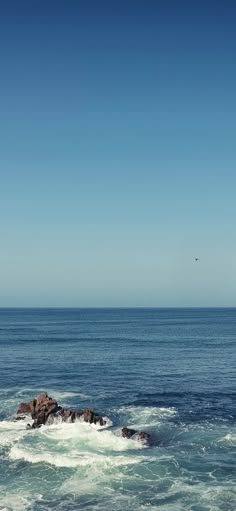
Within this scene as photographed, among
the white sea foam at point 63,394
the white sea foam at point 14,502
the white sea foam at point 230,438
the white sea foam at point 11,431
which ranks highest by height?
the white sea foam at point 63,394

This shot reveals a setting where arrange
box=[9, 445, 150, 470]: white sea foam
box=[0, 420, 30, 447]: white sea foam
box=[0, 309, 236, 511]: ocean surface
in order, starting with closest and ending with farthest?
box=[0, 309, 236, 511]: ocean surface
box=[9, 445, 150, 470]: white sea foam
box=[0, 420, 30, 447]: white sea foam

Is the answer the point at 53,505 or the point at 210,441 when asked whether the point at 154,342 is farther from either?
the point at 53,505

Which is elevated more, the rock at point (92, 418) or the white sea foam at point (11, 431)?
the rock at point (92, 418)

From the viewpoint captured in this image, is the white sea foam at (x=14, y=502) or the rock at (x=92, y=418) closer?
the white sea foam at (x=14, y=502)

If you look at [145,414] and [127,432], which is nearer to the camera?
[127,432]

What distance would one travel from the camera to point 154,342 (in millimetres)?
140375

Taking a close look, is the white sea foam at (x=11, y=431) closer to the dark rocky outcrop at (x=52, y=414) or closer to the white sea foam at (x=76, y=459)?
the dark rocky outcrop at (x=52, y=414)

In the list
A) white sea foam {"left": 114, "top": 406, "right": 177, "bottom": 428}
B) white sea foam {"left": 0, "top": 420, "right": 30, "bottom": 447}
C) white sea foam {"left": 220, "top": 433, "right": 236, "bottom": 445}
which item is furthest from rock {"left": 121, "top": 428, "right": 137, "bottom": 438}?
white sea foam {"left": 0, "top": 420, "right": 30, "bottom": 447}

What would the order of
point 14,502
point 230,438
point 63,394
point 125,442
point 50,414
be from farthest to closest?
point 63,394 < point 50,414 < point 230,438 < point 125,442 < point 14,502

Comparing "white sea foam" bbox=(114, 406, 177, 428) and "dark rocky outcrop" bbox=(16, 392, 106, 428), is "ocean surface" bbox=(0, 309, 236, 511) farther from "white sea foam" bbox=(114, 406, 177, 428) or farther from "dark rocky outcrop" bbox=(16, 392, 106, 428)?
"dark rocky outcrop" bbox=(16, 392, 106, 428)

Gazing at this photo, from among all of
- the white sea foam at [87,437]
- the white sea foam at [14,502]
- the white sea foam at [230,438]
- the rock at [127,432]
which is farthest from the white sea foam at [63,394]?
the white sea foam at [14,502]

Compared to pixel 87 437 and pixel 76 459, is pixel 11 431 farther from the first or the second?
pixel 76 459

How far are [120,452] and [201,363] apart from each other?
53589 mm

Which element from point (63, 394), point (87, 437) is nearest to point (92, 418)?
point (87, 437)
